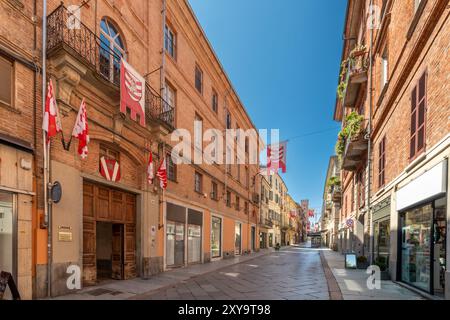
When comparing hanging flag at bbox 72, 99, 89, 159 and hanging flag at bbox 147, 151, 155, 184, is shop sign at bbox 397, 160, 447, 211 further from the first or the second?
Result: hanging flag at bbox 147, 151, 155, 184

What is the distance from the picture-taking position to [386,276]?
1005 centimetres

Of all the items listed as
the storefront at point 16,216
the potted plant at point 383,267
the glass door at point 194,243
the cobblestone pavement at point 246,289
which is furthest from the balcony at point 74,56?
the potted plant at point 383,267

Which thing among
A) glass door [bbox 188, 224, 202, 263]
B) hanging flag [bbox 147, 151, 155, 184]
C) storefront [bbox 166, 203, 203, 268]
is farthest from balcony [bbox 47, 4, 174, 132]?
glass door [bbox 188, 224, 202, 263]

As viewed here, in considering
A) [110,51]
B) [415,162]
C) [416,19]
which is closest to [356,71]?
[416,19]

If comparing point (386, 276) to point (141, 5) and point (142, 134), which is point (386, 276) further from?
point (141, 5)

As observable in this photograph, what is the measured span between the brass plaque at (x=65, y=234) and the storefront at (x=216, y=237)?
12078mm

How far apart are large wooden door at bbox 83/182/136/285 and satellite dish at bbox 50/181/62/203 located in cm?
152

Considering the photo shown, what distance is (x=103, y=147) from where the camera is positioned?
A: 9.63 metres

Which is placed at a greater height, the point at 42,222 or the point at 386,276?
the point at 42,222

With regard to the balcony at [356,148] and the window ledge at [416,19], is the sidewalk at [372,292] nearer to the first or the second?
the window ledge at [416,19]

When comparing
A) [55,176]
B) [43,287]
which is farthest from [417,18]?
[43,287]

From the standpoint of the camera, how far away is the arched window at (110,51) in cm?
954

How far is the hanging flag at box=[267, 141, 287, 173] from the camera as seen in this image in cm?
2165

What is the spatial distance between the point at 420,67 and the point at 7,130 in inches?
417
